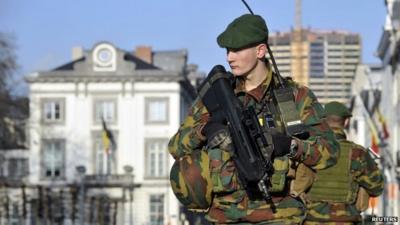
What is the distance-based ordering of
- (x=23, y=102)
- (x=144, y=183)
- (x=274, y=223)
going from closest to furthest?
(x=274, y=223), (x=23, y=102), (x=144, y=183)

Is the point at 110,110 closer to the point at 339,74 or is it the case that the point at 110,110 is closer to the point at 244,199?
the point at 244,199

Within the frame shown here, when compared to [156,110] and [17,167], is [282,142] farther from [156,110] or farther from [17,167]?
[17,167]

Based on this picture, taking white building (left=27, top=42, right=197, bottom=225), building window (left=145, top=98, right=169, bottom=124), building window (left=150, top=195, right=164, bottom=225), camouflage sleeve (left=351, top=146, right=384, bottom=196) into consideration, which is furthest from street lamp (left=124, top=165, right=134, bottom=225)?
camouflage sleeve (left=351, top=146, right=384, bottom=196)

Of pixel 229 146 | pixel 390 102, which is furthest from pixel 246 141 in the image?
pixel 390 102

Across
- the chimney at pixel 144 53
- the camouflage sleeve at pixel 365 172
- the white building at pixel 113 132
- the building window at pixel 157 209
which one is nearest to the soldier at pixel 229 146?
the camouflage sleeve at pixel 365 172

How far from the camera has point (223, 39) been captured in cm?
489

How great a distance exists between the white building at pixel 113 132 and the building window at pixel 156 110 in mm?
58

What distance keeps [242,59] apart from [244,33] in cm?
11

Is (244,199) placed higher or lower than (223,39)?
lower

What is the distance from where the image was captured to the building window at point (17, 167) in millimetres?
86812

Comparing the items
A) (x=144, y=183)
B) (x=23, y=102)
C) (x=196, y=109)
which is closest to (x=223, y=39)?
(x=196, y=109)

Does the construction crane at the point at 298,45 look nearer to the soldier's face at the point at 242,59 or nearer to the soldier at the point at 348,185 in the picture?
the soldier at the point at 348,185

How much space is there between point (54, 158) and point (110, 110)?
5.42 m

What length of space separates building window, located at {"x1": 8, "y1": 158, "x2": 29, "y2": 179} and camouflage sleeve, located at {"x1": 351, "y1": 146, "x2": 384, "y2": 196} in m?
79.9
